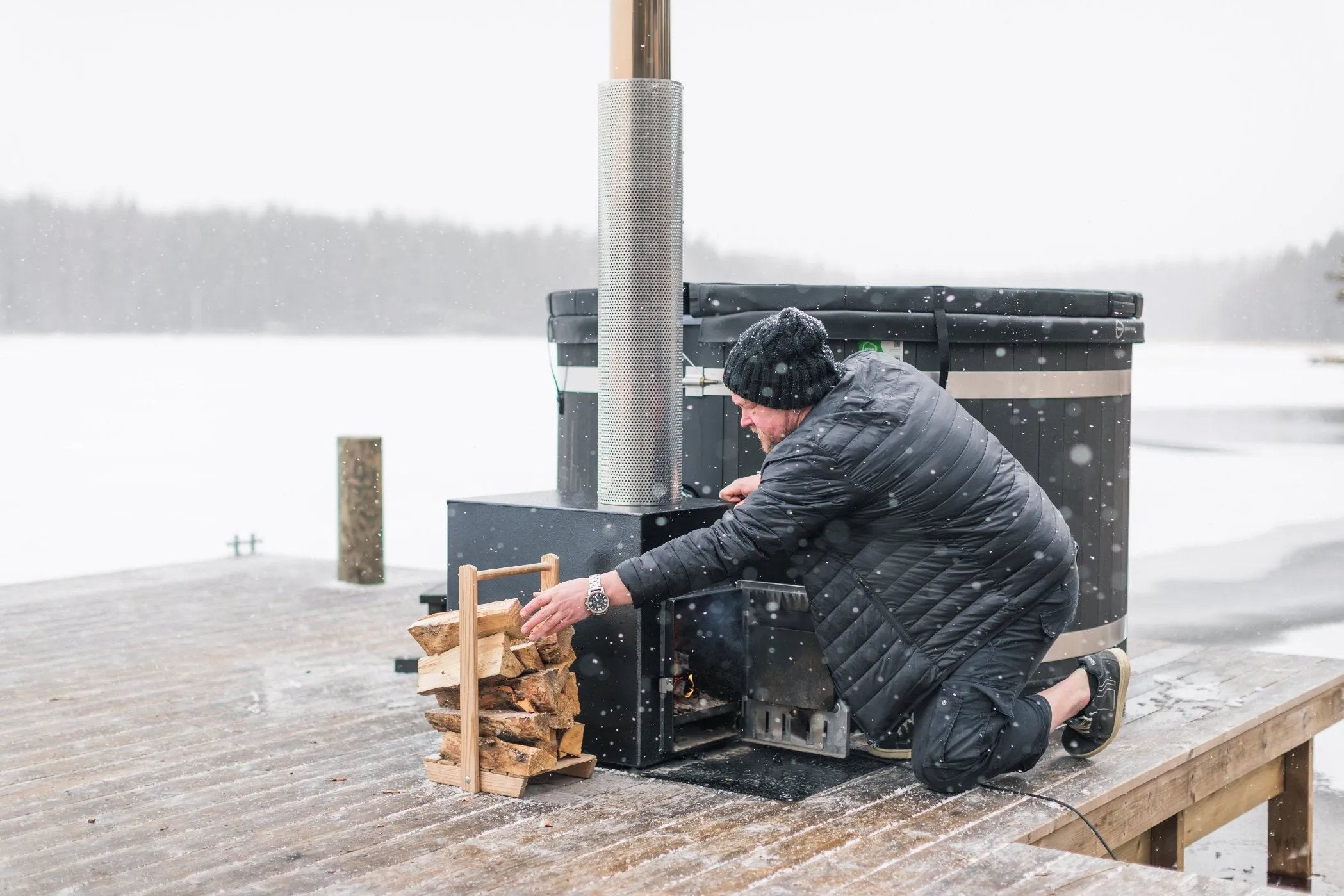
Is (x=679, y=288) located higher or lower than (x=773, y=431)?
higher

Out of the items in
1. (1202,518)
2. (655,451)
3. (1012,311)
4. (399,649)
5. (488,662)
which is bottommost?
(1202,518)

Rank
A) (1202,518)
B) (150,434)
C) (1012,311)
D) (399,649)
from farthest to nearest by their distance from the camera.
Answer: (150,434) → (1202,518) → (399,649) → (1012,311)

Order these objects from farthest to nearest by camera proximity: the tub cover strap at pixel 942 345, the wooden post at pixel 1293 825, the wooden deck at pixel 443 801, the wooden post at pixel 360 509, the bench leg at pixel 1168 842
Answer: the wooden post at pixel 360 509 → the wooden post at pixel 1293 825 → the bench leg at pixel 1168 842 → the tub cover strap at pixel 942 345 → the wooden deck at pixel 443 801

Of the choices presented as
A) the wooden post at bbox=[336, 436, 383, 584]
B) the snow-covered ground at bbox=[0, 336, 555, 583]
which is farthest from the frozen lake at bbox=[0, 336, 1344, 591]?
the wooden post at bbox=[336, 436, 383, 584]

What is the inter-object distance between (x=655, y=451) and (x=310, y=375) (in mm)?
29222

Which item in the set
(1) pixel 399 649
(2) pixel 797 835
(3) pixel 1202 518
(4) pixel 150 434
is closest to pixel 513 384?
(4) pixel 150 434

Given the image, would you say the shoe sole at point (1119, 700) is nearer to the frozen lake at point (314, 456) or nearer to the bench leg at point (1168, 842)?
the bench leg at point (1168, 842)

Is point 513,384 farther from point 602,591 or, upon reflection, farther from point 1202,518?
point 602,591

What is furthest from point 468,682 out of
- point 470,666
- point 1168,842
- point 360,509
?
point 360,509

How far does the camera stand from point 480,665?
2.91 m

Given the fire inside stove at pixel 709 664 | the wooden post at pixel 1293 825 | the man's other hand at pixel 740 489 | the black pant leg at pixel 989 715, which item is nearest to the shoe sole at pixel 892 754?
the black pant leg at pixel 989 715

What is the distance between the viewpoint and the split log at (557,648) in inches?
117

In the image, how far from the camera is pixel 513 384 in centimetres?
3466

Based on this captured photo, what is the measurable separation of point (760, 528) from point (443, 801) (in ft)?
2.96
